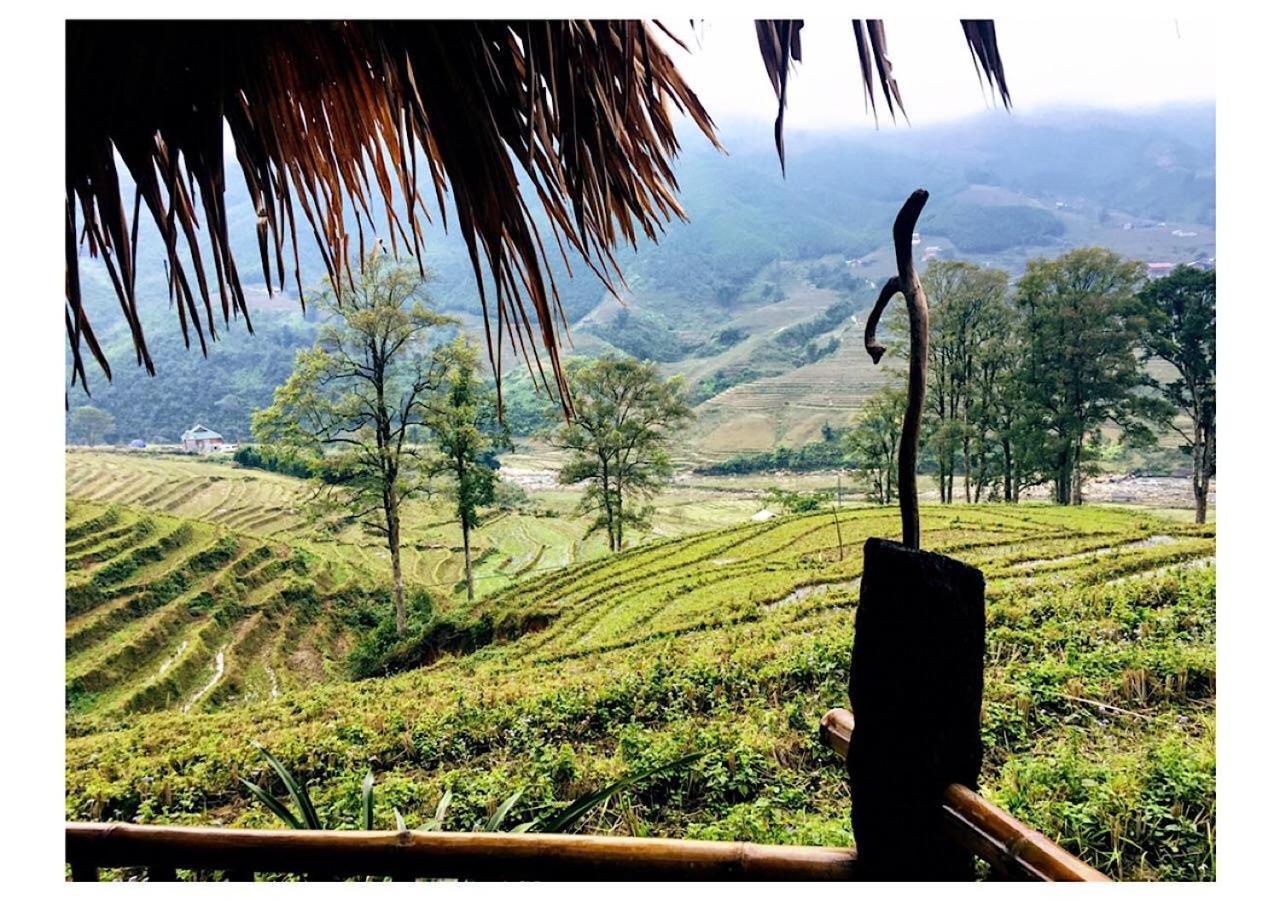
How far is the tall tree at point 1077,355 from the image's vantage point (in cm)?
578

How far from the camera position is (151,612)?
18.3 ft

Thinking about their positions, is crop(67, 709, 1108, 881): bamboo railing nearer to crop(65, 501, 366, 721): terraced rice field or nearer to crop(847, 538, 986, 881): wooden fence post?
crop(847, 538, 986, 881): wooden fence post

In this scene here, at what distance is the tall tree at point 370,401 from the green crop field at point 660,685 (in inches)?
31.1

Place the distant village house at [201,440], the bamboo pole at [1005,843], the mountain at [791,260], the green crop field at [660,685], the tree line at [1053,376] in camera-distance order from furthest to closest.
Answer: the distant village house at [201,440]
the mountain at [791,260]
the tree line at [1053,376]
the green crop field at [660,685]
the bamboo pole at [1005,843]

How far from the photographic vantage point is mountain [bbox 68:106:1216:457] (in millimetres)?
5746

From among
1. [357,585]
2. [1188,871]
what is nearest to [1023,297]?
[1188,871]

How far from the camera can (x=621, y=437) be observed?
754 cm

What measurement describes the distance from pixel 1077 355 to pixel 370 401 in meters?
5.82

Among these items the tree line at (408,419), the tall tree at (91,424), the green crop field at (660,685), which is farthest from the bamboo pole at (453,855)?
the tree line at (408,419)

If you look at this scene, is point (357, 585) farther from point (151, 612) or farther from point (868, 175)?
point (868, 175)

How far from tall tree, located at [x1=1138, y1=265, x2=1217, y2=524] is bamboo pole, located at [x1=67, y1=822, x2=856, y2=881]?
5.46 m

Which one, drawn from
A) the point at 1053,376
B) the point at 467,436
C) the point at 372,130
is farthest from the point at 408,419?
the point at 372,130

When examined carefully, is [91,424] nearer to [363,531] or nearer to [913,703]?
[363,531]

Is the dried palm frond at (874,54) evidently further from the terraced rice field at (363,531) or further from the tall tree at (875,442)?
the terraced rice field at (363,531)
